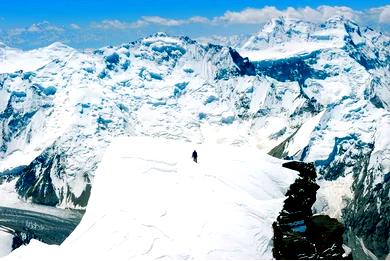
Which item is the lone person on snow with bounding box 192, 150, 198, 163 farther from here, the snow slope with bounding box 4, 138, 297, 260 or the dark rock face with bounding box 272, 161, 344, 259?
the dark rock face with bounding box 272, 161, 344, 259

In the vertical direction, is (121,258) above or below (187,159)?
below

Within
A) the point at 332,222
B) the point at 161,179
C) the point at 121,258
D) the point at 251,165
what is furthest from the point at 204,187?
the point at 332,222

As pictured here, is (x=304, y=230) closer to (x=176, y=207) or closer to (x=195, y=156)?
(x=176, y=207)

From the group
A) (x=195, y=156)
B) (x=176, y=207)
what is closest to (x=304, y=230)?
(x=176, y=207)

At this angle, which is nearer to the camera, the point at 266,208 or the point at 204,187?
the point at 266,208

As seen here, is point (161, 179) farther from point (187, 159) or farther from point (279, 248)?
point (279, 248)

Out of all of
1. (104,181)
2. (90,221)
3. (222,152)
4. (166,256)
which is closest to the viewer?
(166,256)

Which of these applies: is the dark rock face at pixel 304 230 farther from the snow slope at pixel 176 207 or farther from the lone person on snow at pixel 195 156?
the lone person on snow at pixel 195 156
